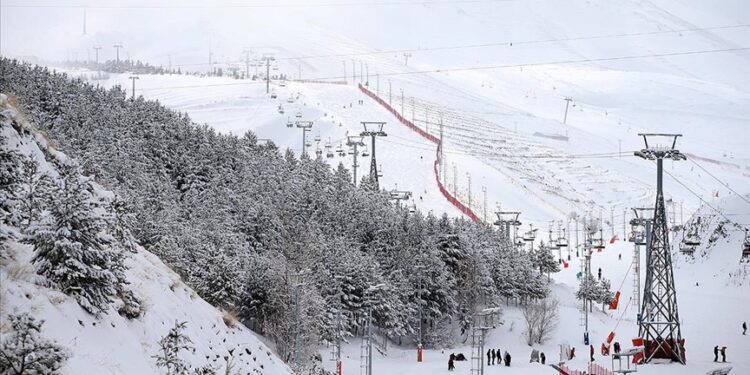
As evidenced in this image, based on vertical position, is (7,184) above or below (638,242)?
above

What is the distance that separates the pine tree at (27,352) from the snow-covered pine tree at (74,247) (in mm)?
3605

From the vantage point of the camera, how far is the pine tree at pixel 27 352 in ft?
54.7

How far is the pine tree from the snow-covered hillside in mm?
644

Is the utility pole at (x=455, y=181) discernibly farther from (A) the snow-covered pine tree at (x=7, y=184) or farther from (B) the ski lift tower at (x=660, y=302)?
(A) the snow-covered pine tree at (x=7, y=184)

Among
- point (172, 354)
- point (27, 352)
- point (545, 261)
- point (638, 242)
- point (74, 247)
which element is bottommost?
point (545, 261)

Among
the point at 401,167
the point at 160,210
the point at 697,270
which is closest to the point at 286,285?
the point at 160,210

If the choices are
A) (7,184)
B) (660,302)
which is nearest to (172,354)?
(7,184)

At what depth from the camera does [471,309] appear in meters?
85.7

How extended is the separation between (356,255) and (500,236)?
3569 centimetres

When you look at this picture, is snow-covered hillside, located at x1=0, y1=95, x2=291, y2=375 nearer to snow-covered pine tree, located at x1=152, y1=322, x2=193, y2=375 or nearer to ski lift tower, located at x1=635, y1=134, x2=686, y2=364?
snow-covered pine tree, located at x1=152, y1=322, x2=193, y2=375

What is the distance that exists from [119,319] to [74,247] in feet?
9.52

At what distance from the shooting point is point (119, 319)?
23328 millimetres

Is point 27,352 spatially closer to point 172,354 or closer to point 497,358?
point 172,354

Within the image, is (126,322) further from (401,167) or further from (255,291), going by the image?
(401,167)
